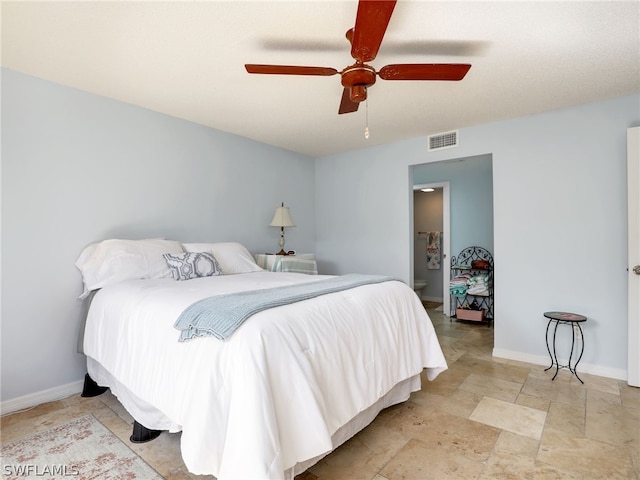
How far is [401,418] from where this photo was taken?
84.9 inches

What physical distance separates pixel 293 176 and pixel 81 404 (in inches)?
128

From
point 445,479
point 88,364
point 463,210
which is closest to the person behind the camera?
point 445,479

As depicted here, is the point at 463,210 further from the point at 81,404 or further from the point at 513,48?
the point at 81,404

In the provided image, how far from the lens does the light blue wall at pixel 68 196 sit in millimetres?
2359

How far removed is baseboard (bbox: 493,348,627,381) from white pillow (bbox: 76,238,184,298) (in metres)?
3.20

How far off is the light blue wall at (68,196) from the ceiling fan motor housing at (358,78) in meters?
2.05

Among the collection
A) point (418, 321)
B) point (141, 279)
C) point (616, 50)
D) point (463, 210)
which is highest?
point (616, 50)

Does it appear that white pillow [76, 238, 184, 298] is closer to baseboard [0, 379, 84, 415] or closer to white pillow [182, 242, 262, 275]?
Answer: white pillow [182, 242, 262, 275]

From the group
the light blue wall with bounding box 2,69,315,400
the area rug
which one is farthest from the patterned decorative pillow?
the area rug

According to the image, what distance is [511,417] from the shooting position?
216 cm

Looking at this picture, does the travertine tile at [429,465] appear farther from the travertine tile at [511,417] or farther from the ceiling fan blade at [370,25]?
the ceiling fan blade at [370,25]

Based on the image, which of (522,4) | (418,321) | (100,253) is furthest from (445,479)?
(100,253)

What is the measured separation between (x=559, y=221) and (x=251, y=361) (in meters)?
3.08

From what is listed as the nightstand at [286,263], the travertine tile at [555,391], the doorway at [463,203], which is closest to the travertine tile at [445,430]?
the travertine tile at [555,391]
